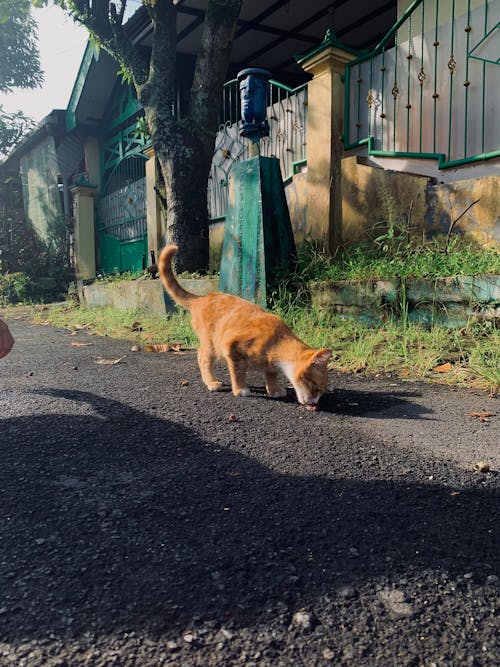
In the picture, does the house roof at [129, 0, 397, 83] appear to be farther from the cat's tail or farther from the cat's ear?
the cat's ear

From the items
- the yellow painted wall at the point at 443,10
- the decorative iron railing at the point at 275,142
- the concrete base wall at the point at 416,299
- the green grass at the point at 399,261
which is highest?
the yellow painted wall at the point at 443,10

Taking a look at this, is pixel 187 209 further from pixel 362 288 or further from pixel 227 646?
pixel 227 646

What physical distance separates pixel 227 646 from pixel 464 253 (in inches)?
167

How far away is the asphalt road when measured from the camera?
1021 millimetres

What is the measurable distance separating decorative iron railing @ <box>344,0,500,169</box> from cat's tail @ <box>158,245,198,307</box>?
306 centimetres

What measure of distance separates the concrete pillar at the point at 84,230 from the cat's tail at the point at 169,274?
9.31 metres

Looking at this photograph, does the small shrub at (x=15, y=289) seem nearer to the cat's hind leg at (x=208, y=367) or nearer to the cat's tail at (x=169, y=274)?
the cat's tail at (x=169, y=274)

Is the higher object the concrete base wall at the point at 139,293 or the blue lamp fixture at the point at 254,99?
the blue lamp fixture at the point at 254,99

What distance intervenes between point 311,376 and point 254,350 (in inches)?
16.0

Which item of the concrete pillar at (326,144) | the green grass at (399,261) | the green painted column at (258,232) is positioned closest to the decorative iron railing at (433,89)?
the concrete pillar at (326,144)

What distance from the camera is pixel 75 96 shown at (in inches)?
468

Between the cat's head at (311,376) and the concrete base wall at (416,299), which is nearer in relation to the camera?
the cat's head at (311,376)

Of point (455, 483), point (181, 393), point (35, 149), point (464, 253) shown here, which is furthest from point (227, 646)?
point (35, 149)

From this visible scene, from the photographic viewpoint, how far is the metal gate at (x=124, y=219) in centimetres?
1062
